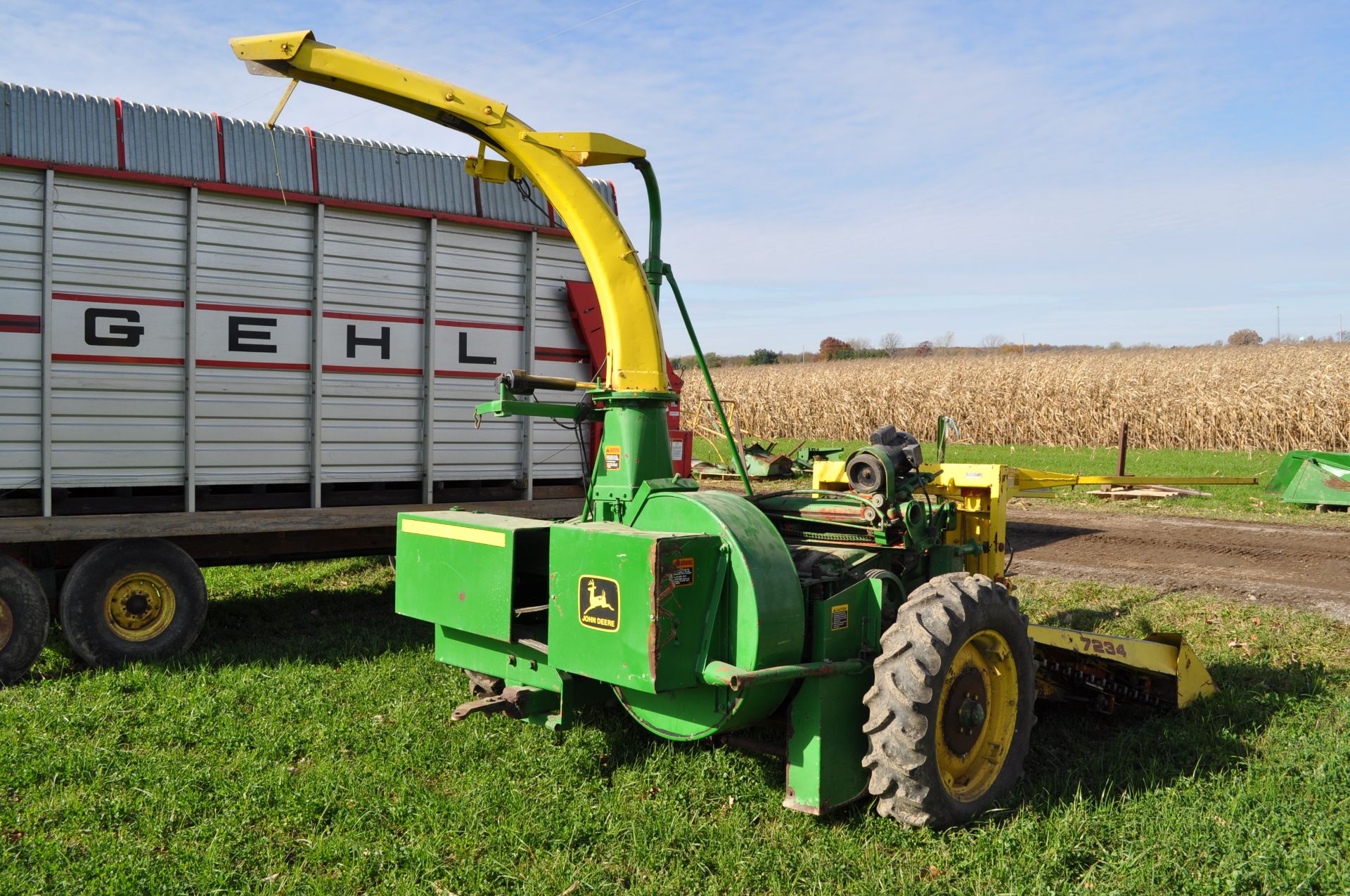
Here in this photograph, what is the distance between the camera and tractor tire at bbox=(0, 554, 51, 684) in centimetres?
662

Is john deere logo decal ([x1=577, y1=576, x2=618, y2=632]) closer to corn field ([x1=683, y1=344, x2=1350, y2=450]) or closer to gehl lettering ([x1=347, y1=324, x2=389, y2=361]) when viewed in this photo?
gehl lettering ([x1=347, y1=324, x2=389, y2=361])

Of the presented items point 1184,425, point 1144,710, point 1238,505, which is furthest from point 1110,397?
point 1144,710

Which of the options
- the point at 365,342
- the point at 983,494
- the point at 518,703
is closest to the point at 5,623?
the point at 365,342

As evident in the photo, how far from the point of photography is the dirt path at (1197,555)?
9461mm

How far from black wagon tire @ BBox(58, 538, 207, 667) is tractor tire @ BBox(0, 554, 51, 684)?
0.59 ft

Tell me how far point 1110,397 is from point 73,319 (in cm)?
2652

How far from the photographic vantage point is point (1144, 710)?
6156mm

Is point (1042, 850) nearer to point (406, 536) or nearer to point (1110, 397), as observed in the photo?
point (406, 536)

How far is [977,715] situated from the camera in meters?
4.72

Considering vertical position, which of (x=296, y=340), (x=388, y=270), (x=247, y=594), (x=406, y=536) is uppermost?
(x=388, y=270)

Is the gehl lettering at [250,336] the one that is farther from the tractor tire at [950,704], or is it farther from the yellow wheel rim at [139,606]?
the tractor tire at [950,704]

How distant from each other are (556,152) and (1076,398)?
26274mm

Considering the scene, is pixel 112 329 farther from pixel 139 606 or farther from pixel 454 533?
pixel 454 533

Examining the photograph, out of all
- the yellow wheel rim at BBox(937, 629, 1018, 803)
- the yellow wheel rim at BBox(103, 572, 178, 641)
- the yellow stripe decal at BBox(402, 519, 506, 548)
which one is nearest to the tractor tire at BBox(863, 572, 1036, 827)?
the yellow wheel rim at BBox(937, 629, 1018, 803)
